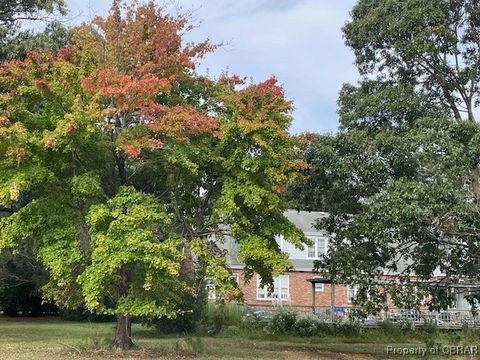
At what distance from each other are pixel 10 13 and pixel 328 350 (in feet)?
50.9

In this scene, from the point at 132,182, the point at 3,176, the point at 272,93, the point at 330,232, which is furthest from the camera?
the point at 330,232

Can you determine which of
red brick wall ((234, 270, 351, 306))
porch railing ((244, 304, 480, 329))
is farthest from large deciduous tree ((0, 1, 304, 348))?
red brick wall ((234, 270, 351, 306))

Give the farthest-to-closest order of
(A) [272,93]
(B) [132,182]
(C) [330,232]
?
(C) [330,232] → (B) [132,182] → (A) [272,93]

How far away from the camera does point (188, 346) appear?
17.1m

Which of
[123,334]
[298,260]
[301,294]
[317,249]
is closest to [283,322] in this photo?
[123,334]

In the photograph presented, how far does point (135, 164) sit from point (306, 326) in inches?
477

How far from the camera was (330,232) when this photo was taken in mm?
18938

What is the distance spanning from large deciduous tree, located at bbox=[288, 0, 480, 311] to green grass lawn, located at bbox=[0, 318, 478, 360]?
3.10 meters

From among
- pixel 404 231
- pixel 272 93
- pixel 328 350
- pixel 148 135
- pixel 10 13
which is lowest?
pixel 328 350

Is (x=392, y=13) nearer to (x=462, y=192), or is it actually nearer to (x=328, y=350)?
(x=462, y=192)

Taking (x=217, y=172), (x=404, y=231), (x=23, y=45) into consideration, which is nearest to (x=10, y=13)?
(x=23, y=45)

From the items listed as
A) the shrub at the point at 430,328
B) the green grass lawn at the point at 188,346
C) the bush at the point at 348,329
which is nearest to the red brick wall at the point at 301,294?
the shrub at the point at 430,328

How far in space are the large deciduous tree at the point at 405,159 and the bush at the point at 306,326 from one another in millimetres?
7474

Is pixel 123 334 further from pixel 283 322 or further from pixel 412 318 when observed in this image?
pixel 412 318
